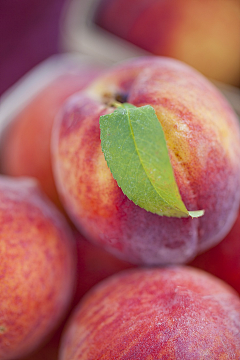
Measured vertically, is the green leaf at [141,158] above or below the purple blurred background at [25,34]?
above

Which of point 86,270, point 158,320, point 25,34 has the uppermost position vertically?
point 158,320

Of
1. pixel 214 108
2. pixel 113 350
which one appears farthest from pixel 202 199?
pixel 113 350

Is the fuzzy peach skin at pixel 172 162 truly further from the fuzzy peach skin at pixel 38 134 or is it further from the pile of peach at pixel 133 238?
the fuzzy peach skin at pixel 38 134

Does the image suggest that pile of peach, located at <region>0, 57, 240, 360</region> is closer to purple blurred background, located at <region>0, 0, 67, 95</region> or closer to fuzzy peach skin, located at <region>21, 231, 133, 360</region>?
fuzzy peach skin, located at <region>21, 231, 133, 360</region>

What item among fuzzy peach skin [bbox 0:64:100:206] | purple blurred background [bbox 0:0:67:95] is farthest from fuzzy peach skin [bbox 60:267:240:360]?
purple blurred background [bbox 0:0:67:95]

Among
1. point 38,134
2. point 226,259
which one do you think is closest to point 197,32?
point 38,134

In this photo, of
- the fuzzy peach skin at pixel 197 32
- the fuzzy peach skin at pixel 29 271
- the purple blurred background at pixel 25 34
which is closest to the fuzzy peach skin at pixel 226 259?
the fuzzy peach skin at pixel 29 271

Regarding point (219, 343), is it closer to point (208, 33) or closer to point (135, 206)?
point (135, 206)

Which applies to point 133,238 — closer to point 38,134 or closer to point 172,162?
point 172,162
